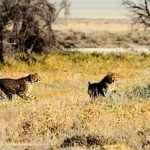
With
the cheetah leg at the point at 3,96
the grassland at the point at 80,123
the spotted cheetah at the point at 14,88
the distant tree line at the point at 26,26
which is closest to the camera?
the grassland at the point at 80,123

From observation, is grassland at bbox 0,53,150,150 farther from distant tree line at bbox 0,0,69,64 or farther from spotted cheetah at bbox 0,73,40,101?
distant tree line at bbox 0,0,69,64

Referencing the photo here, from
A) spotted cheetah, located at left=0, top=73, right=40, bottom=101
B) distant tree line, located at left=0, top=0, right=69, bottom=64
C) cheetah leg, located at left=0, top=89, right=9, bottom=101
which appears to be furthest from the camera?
distant tree line, located at left=0, top=0, right=69, bottom=64

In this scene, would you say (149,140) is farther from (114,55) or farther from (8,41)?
(114,55)

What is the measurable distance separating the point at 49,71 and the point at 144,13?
10909 mm

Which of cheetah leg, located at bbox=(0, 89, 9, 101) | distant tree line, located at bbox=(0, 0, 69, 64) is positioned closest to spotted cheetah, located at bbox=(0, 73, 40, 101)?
cheetah leg, located at bbox=(0, 89, 9, 101)

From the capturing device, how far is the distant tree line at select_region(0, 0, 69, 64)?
38.1 metres

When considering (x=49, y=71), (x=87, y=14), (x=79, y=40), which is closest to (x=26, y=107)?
(x=49, y=71)

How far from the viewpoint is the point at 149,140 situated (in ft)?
43.2

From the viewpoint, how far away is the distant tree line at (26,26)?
38.1 meters

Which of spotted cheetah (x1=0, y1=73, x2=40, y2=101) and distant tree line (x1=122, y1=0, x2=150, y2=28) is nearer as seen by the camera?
spotted cheetah (x1=0, y1=73, x2=40, y2=101)

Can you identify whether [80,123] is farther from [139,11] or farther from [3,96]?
[139,11]

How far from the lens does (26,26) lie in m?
40.2

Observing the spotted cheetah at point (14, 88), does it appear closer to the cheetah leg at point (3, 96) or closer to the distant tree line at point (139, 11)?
the cheetah leg at point (3, 96)

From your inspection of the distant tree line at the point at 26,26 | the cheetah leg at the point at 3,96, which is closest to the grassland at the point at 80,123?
the cheetah leg at the point at 3,96
